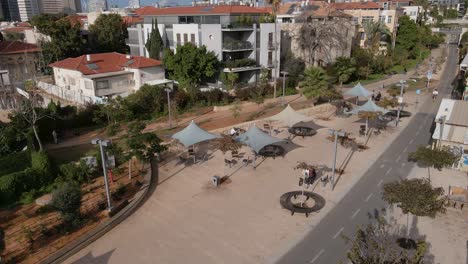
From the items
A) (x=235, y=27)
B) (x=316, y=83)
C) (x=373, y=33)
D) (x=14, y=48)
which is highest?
(x=235, y=27)

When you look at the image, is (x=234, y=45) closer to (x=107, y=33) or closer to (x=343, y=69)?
(x=343, y=69)

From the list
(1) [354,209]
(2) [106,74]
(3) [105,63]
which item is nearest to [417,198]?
(1) [354,209]

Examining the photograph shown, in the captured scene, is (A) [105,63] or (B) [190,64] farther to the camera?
→ (A) [105,63]

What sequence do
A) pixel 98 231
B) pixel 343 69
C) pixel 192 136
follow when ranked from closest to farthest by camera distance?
pixel 98 231 < pixel 192 136 < pixel 343 69

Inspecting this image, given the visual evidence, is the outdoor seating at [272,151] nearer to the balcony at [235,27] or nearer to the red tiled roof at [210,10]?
the balcony at [235,27]

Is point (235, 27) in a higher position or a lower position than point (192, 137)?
higher

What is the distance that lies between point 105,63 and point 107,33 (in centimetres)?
2031

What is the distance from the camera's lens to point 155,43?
52062mm

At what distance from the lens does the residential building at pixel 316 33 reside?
56.5 m

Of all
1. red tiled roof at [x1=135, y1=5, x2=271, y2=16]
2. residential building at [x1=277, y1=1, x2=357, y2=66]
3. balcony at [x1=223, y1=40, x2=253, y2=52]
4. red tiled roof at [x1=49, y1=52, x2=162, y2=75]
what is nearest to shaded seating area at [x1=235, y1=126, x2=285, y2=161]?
balcony at [x1=223, y1=40, x2=253, y2=52]

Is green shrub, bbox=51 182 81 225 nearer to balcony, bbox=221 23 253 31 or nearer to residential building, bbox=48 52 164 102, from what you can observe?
residential building, bbox=48 52 164 102

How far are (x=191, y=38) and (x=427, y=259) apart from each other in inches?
1611

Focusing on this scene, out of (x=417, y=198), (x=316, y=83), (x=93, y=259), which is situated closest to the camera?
(x=417, y=198)

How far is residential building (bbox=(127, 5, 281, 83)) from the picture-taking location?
1871 inches
